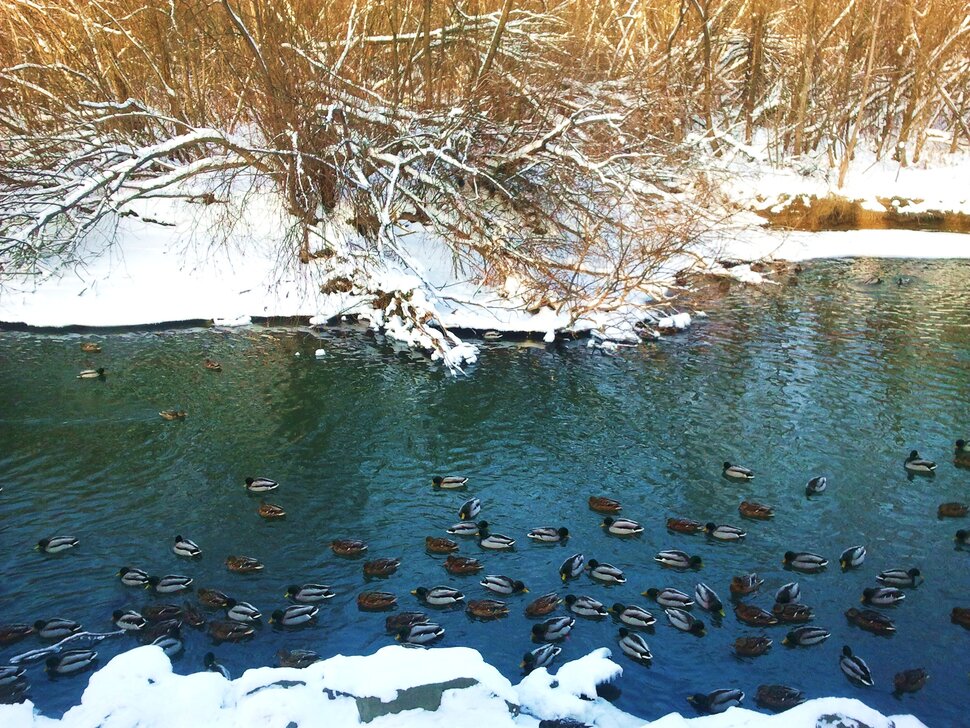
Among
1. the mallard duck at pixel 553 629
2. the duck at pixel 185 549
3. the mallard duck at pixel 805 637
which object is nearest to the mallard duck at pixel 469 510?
the mallard duck at pixel 553 629

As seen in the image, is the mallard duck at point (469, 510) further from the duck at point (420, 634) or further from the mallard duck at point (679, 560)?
the mallard duck at point (679, 560)

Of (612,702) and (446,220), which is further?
(446,220)

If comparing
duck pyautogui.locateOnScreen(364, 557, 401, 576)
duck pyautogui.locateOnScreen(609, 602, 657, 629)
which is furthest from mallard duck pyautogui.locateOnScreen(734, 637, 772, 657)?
duck pyautogui.locateOnScreen(364, 557, 401, 576)

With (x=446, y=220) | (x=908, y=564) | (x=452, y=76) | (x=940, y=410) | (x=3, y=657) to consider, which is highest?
(x=452, y=76)

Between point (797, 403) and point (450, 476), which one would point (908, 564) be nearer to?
point (797, 403)

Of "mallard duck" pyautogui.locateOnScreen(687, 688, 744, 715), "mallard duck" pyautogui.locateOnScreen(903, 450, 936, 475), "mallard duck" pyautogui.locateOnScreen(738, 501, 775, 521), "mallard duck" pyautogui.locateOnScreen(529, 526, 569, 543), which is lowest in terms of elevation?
"mallard duck" pyautogui.locateOnScreen(687, 688, 744, 715)

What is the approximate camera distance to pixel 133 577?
8547 millimetres

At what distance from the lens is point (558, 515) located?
1007 centimetres

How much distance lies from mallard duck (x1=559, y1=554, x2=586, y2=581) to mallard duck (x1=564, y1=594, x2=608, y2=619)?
1.76 feet

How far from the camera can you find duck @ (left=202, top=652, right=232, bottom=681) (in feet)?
23.8

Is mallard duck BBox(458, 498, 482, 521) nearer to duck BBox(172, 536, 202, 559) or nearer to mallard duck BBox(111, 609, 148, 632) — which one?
duck BBox(172, 536, 202, 559)

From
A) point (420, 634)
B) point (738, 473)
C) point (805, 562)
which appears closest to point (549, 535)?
point (420, 634)

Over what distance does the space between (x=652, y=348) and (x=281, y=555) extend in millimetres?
9924

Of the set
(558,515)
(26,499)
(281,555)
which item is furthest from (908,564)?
(26,499)
